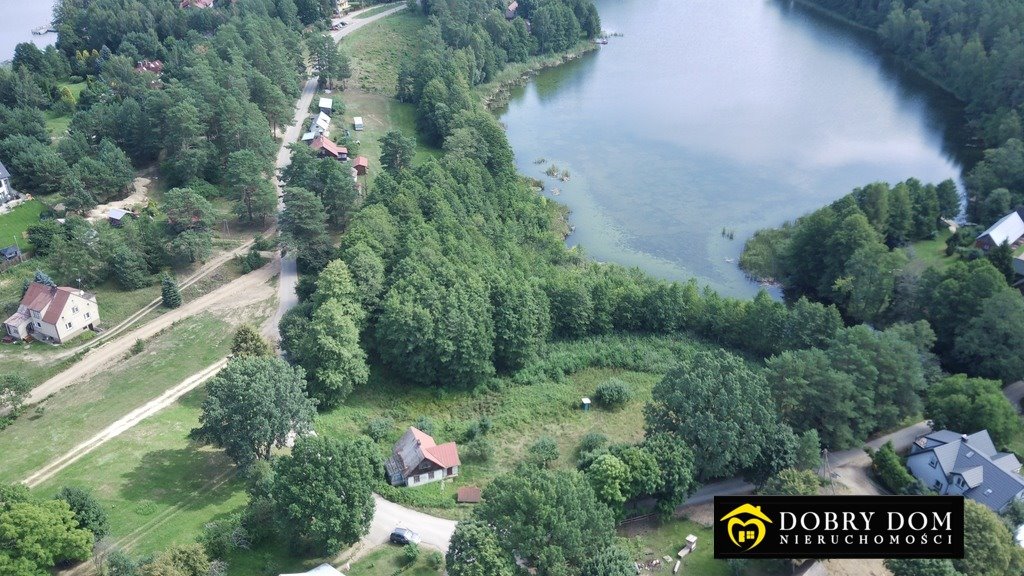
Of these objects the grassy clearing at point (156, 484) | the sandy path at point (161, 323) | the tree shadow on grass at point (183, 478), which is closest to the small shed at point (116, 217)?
the sandy path at point (161, 323)

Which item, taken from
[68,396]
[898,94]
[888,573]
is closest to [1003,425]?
[888,573]

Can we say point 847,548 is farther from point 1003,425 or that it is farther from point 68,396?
point 68,396

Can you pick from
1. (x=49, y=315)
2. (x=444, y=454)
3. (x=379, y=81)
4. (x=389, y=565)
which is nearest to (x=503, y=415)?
(x=444, y=454)

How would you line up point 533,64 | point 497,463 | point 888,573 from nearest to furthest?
point 888,573, point 497,463, point 533,64

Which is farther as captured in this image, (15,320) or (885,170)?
(885,170)

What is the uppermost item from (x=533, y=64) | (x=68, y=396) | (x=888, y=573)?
(x=533, y=64)

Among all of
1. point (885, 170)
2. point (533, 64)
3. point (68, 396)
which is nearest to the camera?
point (68, 396)

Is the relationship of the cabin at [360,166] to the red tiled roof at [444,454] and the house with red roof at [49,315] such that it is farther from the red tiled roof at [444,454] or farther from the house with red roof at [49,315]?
the red tiled roof at [444,454]

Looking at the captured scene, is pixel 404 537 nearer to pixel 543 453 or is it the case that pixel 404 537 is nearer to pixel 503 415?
pixel 543 453

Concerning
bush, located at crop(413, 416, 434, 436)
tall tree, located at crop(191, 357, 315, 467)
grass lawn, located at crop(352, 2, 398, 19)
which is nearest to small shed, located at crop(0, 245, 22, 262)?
tall tree, located at crop(191, 357, 315, 467)
